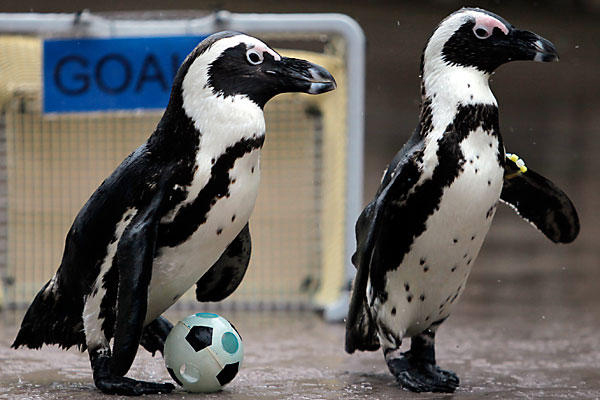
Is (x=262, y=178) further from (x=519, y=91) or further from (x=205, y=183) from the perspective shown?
(x=519, y=91)

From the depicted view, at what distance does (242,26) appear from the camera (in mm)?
4992

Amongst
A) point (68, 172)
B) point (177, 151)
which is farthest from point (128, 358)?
point (68, 172)

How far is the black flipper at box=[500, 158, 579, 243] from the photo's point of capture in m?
3.32

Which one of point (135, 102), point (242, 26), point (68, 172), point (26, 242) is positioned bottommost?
point (26, 242)

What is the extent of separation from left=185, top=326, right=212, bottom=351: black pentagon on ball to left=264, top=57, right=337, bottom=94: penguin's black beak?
28.8 inches

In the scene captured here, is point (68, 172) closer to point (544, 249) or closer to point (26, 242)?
point (26, 242)

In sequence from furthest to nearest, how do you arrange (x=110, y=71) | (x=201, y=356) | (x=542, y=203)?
1. (x=110, y=71)
2. (x=542, y=203)
3. (x=201, y=356)

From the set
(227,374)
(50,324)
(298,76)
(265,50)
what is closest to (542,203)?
(298,76)

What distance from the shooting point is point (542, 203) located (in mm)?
3396

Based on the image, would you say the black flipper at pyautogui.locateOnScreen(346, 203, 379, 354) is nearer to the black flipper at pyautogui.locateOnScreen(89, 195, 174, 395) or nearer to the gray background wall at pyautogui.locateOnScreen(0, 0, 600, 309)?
the black flipper at pyautogui.locateOnScreen(89, 195, 174, 395)

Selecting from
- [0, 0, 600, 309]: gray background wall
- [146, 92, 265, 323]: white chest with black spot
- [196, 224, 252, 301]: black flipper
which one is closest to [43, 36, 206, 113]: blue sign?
[196, 224, 252, 301]: black flipper

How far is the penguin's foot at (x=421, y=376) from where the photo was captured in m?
3.01

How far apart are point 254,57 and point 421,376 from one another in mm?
1093

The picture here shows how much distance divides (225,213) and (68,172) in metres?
2.89
